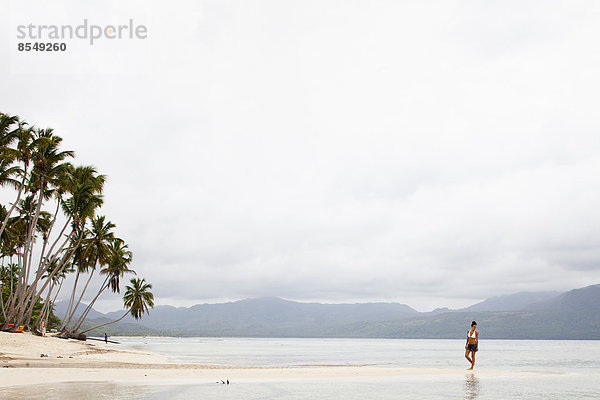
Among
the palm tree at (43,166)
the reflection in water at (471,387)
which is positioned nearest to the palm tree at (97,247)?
the palm tree at (43,166)

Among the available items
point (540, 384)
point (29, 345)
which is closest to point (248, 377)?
point (540, 384)

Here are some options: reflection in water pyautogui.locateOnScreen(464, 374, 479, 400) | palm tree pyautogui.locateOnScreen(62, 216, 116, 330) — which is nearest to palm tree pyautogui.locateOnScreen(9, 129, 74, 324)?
palm tree pyautogui.locateOnScreen(62, 216, 116, 330)

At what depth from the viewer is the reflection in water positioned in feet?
57.6

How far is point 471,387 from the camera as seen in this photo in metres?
20.3

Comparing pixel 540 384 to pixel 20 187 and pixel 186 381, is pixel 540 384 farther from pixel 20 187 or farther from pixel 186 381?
pixel 20 187

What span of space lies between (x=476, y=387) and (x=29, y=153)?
39.2 m

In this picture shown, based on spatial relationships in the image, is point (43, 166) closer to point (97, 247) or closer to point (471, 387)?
point (97, 247)

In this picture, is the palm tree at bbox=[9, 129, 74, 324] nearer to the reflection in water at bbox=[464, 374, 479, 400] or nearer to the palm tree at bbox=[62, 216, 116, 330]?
the palm tree at bbox=[62, 216, 116, 330]

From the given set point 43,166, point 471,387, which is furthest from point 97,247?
point 471,387

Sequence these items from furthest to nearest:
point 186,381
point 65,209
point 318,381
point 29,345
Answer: point 65,209, point 29,345, point 318,381, point 186,381

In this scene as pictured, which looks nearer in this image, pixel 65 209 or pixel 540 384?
pixel 540 384

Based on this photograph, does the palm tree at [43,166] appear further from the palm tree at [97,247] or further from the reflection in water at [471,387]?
the reflection in water at [471,387]

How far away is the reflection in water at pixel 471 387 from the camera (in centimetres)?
1756

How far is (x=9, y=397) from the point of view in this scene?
14.2 meters
